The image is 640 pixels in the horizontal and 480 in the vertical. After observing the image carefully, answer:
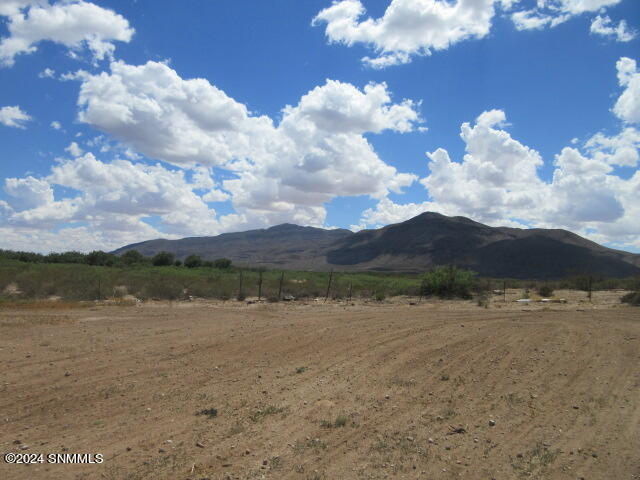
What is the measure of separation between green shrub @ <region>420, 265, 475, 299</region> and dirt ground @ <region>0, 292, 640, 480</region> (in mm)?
19070

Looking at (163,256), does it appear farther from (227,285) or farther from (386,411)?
(386,411)

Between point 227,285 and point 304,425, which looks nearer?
point 304,425

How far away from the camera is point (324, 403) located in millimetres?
8227

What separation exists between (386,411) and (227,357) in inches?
197

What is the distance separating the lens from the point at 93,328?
606 inches

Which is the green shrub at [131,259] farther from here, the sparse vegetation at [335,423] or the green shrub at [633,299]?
the sparse vegetation at [335,423]

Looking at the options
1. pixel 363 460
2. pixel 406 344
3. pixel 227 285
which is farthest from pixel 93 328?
pixel 227 285

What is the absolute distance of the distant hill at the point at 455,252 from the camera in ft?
358

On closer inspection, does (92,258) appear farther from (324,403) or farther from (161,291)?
(324,403)

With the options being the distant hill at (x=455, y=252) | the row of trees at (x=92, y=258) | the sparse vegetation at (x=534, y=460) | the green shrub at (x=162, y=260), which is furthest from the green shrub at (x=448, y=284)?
the distant hill at (x=455, y=252)

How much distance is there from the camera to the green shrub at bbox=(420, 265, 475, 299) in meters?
34.0

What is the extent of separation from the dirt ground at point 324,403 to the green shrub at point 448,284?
19.1 metres

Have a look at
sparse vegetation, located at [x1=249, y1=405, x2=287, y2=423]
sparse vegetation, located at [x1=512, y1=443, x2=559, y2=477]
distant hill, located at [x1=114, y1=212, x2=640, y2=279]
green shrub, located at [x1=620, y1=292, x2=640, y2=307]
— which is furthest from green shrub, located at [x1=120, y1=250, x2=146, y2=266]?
sparse vegetation, located at [x1=512, y1=443, x2=559, y2=477]

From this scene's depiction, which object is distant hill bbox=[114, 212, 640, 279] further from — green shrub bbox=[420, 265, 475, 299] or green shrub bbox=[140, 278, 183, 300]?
green shrub bbox=[140, 278, 183, 300]
